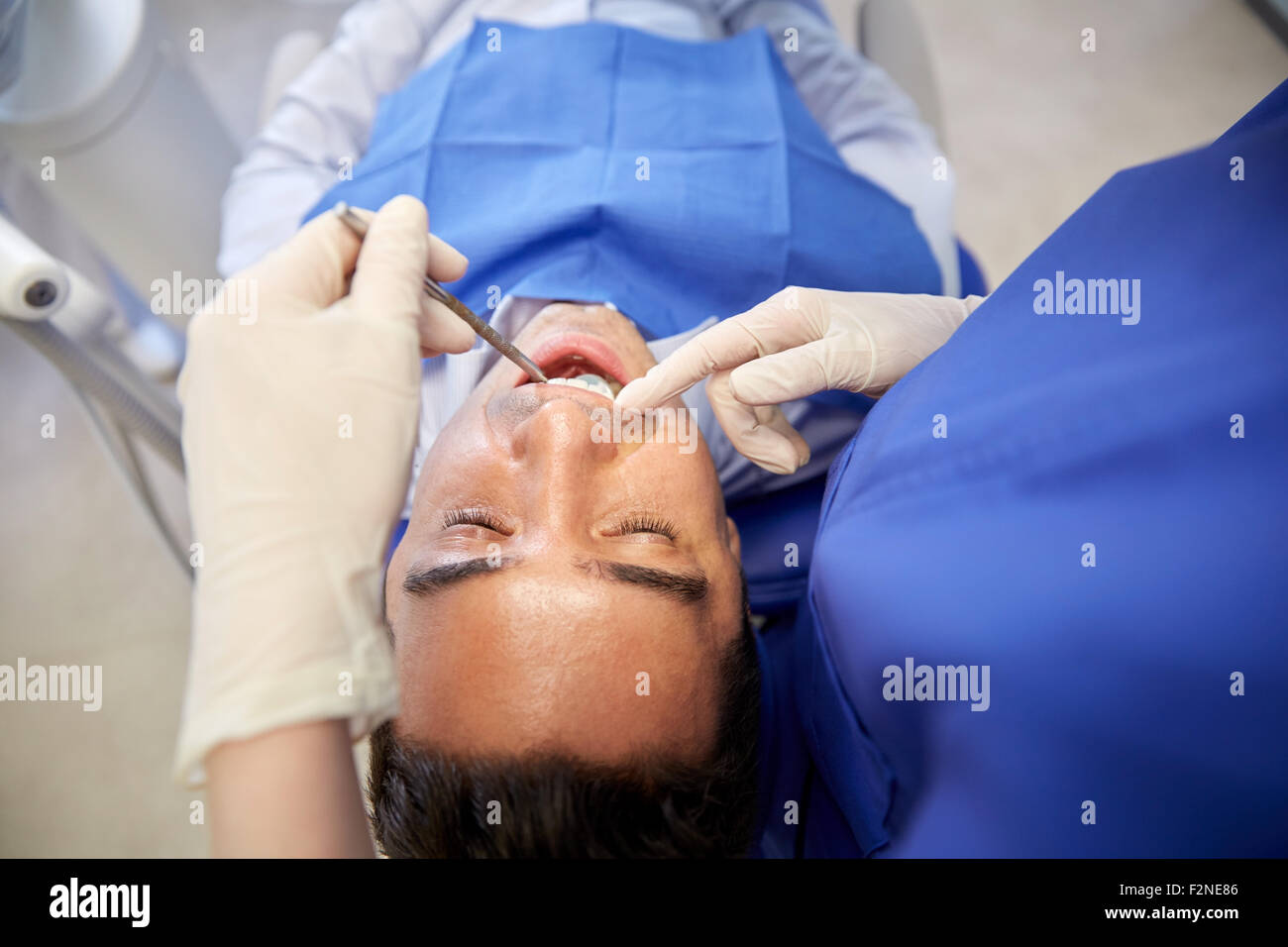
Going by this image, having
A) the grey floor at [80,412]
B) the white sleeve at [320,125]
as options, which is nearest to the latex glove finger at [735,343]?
the grey floor at [80,412]

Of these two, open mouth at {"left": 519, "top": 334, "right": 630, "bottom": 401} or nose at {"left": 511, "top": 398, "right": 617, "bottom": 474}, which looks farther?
open mouth at {"left": 519, "top": 334, "right": 630, "bottom": 401}

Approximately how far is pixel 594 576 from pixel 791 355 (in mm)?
259

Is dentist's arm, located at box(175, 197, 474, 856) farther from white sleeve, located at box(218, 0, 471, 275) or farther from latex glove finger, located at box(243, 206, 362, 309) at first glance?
white sleeve, located at box(218, 0, 471, 275)

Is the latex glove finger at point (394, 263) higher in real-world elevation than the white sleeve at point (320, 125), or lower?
lower

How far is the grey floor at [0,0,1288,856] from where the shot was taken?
0.93 meters

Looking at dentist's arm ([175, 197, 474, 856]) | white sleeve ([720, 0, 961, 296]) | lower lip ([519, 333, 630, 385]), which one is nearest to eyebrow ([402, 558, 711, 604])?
dentist's arm ([175, 197, 474, 856])

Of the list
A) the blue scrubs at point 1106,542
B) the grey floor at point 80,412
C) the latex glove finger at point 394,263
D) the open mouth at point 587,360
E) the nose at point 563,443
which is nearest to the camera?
the blue scrubs at point 1106,542

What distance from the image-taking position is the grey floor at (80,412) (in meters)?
0.93

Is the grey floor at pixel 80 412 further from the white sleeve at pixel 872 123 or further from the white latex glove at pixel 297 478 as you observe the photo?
the white sleeve at pixel 872 123

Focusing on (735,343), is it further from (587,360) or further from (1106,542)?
(1106,542)

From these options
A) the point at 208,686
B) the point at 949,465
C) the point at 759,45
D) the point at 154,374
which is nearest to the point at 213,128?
the point at 154,374

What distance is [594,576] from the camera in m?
0.59

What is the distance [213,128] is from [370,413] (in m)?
0.86

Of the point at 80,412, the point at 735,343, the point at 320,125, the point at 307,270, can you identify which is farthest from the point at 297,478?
the point at 80,412
